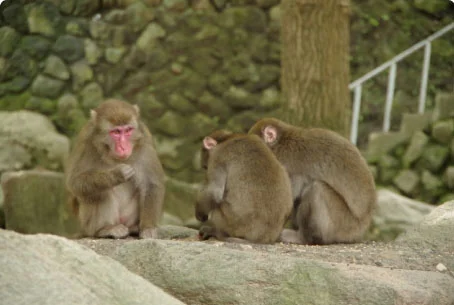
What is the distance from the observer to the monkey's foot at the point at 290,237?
6.32m

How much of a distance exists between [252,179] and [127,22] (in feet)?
19.7

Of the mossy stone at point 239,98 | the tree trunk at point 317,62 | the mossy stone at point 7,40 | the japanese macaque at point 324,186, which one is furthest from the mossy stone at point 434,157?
the mossy stone at point 7,40

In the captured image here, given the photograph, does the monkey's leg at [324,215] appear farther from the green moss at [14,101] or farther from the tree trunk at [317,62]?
the green moss at [14,101]

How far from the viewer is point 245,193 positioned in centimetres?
588

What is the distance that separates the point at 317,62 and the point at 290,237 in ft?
7.20

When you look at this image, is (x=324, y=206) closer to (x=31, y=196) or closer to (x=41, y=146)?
(x=31, y=196)

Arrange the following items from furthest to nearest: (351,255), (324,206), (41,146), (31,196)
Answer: (41,146)
(31,196)
(324,206)
(351,255)

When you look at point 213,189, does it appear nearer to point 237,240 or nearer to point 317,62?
point 237,240

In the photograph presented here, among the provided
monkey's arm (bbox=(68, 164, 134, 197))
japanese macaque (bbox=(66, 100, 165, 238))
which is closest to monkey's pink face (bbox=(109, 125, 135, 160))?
japanese macaque (bbox=(66, 100, 165, 238))

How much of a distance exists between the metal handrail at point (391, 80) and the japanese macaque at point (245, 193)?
5204 millimetres

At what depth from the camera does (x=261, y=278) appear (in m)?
4.71

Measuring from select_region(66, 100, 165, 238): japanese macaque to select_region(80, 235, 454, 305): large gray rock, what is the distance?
112 cm

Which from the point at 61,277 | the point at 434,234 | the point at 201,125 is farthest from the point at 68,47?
the point at 61,277

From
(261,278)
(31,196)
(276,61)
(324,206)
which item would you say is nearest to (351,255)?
(324,206)
